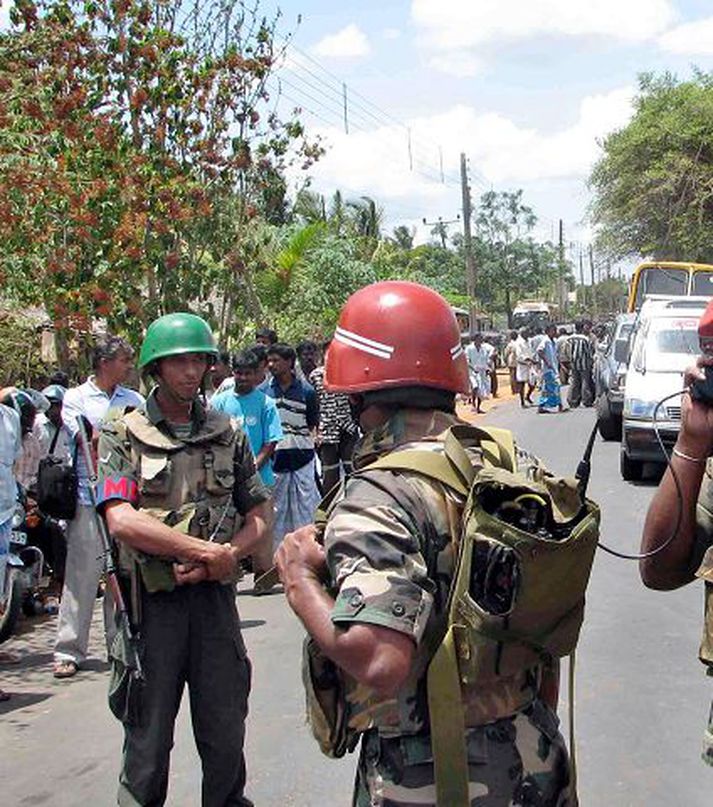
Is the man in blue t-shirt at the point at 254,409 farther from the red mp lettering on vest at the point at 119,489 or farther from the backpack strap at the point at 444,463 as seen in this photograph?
the backpack strap at the point at 444,463

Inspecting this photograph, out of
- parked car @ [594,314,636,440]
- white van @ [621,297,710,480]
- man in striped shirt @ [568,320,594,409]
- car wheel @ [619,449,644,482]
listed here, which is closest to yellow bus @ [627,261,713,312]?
man in striped shirt @ [568,320,594,409]

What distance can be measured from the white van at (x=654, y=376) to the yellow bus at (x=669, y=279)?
8482 mm

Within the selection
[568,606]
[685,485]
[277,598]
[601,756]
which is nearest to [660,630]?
[601,756]

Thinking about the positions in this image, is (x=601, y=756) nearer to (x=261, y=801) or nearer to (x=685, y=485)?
(x=261, y=801)

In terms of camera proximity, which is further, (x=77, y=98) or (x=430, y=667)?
(x=77, y=98)

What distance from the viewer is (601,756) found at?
464 cm

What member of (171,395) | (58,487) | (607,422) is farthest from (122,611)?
(607,422)

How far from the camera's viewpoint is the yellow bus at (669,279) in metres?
22.8

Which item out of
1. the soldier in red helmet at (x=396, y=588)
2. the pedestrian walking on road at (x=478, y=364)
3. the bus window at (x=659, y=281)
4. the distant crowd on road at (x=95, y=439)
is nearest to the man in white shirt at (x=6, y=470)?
the distant crowd on road at (x=95, y=439)

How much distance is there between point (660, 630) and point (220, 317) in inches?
341

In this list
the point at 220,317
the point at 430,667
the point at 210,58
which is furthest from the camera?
the point at 220,317

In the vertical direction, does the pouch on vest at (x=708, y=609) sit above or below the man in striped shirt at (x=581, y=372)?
above

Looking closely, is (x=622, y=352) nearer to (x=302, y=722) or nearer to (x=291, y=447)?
(x=291, y=447)

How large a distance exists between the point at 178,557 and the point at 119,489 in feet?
0.93
